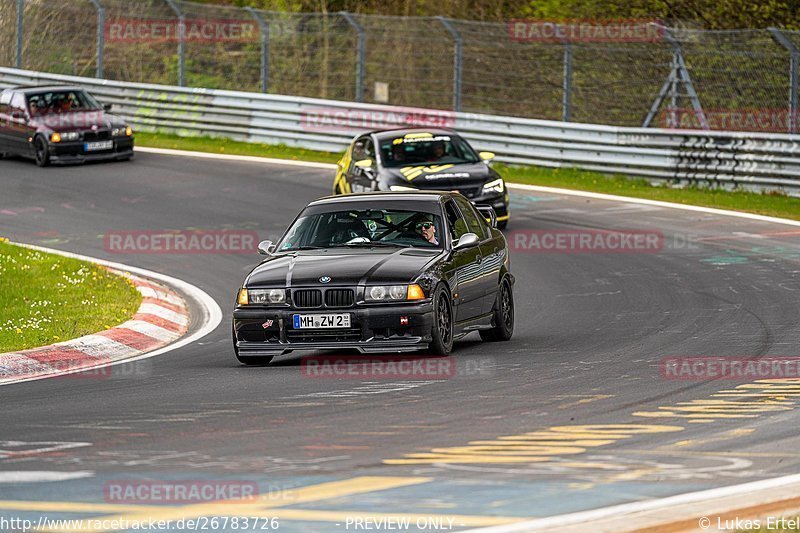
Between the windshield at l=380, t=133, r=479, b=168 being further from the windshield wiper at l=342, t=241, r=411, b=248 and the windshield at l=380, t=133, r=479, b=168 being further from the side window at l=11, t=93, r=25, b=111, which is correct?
the side window at l=11, t=93, r=25, b=111

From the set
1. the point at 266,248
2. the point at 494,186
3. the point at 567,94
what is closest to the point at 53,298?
the point at 266,248

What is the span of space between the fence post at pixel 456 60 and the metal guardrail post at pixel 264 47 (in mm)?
4516

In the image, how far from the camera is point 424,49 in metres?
32.5

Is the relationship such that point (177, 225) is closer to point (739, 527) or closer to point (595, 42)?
point (595, 42)

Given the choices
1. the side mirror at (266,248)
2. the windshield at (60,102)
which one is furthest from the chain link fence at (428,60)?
the side mirror at (266,248)

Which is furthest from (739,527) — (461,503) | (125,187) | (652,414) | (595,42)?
(595,42)

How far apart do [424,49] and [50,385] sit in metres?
22.4

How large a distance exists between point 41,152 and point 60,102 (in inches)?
46.7

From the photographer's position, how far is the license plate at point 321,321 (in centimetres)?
1165

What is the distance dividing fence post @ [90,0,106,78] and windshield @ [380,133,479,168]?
15.1 metres

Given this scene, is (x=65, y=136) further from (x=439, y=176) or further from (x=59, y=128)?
(x=439, y=176)

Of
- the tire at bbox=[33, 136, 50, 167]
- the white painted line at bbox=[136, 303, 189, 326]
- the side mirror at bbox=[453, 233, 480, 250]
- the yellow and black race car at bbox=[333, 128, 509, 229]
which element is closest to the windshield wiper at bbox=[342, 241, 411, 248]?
the side mirror at bbox=[453, 233, 480, 250]

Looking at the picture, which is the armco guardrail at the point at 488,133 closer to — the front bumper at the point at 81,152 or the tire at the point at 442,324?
the front bumper at the point at 81,152

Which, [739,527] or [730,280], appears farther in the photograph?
[730,280]
